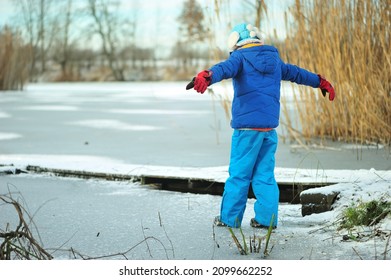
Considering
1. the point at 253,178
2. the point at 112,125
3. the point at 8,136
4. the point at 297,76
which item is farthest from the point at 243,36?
the point at 112,125

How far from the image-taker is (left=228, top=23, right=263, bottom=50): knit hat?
1866 millimetres

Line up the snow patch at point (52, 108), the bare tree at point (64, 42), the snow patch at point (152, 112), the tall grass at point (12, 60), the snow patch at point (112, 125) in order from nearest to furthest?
the snow patch at point (112, 125) < the snow patch at point (152, 112) < the snow patch at point (52, 108) < the tall grass at point (12, 60) < the bare tree at point (64, 42)

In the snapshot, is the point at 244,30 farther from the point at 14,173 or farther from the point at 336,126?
the point at 336,126

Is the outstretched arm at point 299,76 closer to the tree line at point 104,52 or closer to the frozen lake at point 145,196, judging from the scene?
the frozen lake at point 145,196

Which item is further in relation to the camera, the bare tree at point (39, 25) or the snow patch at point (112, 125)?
the bare tree at point (39, 25)

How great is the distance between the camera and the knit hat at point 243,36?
1866mm

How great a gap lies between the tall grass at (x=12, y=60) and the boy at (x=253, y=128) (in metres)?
6.42

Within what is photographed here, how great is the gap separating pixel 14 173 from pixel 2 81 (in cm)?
619

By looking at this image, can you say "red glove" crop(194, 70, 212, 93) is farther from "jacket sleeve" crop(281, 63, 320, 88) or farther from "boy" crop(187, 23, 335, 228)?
"jacket sleeve" crop(281, 63, 320, 88)

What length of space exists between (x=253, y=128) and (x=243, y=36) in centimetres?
30

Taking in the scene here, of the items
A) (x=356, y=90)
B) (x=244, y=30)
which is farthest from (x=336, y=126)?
(x=244, y=30)

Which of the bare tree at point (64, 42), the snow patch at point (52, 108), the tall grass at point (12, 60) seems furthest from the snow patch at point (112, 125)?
the bare tree at point (64, 42)

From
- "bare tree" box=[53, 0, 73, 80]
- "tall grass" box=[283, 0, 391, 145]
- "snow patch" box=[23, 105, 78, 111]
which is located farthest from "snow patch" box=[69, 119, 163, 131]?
"bare tree" box=[53, 0, 73, 80]

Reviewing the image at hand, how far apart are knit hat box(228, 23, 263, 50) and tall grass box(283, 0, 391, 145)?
1270 millimetres
